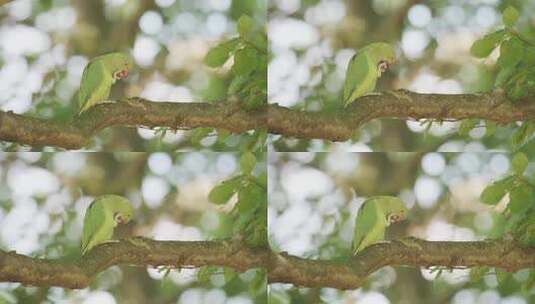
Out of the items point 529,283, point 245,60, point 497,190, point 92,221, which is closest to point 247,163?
point 245,60

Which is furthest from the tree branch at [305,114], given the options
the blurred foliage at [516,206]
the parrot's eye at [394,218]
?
the parrot's eye at [394,218]

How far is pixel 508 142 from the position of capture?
12.1 ft

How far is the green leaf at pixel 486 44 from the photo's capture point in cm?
369

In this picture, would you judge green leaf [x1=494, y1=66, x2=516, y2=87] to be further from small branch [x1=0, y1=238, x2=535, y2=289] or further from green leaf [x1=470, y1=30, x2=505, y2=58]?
small branch [x1=0, y1=238, x2=535, y2=289]

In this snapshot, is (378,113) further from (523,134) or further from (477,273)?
(477,273)

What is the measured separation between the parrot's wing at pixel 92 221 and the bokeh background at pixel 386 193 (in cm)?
61

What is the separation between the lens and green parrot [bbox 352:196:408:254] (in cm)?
363

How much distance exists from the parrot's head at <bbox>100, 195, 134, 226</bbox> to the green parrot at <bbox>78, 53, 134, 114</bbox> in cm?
34

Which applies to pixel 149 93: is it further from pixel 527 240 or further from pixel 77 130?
pixel 527 240

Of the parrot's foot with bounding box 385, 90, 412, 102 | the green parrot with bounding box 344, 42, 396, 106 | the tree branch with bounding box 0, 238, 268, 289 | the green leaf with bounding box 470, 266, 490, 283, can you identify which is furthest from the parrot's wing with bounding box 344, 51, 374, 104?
the green leaf with bounding box 470, 266, 490, 283

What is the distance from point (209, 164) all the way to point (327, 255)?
553mm

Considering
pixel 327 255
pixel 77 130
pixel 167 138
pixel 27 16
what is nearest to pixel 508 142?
pixel 327 255

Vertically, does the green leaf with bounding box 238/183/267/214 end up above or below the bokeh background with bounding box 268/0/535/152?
below

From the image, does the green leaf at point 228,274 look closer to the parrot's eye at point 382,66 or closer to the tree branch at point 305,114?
the tree branch at point 305,114
